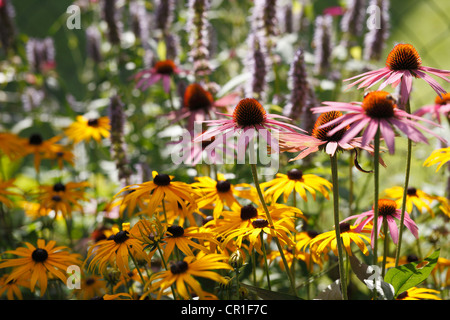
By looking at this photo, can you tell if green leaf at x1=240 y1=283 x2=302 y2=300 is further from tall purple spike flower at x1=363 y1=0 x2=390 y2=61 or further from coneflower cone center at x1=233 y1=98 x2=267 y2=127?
tall purple spike flower at x1=363 y1=0 x2=390 y2=61

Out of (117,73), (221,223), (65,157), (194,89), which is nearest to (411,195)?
(221,223)

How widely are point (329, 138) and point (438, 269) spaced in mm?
693

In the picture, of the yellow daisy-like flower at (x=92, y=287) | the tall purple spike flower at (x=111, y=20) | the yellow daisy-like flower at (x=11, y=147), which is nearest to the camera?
Answer: the yellow daisy-like flower at (x=92, y=287)

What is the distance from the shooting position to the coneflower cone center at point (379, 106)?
2.19 feet

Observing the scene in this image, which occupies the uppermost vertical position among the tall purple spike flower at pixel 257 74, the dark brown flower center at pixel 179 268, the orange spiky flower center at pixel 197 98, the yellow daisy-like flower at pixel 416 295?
the tall purple spike flower at pixel 257 74

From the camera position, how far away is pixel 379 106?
0.67m

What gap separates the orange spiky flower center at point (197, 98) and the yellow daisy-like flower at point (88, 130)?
35 centimetres

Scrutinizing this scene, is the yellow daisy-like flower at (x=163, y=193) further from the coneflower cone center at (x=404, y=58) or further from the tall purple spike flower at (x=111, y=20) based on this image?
the tall purple spike flower at (x=111, y=20)

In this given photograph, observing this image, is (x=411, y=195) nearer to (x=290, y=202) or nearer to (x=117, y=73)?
(x=290, y=202)

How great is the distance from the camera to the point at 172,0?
181cm

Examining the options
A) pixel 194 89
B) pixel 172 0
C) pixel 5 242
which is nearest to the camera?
pixel 194 89

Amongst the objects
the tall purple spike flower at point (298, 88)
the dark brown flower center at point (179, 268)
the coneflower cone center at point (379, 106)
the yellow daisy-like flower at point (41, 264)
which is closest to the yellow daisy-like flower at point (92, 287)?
the yellow daisy-like flower at point (41, 264)

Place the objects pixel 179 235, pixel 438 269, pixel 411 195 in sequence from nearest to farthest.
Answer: pixel 179 235 < pixel 411 195 < pixel 438 269
